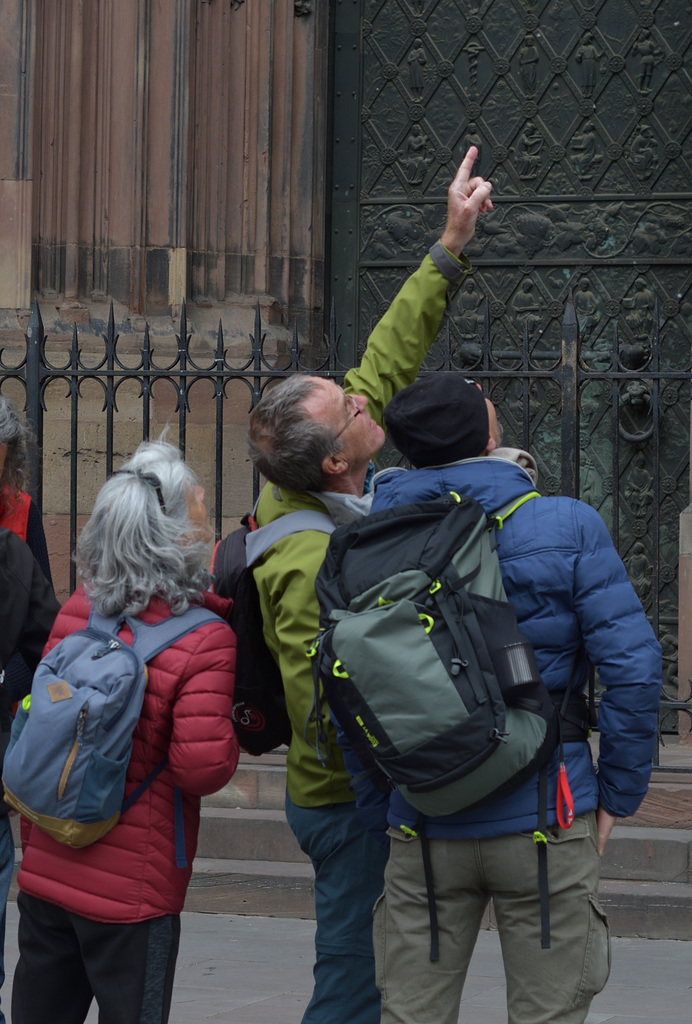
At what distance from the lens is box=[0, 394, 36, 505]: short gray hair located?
3.75 metres

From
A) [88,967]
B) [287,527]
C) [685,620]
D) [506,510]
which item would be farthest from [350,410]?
[685,620]

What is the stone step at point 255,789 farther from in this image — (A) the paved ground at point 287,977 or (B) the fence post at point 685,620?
(B) the fence post at point 685,620

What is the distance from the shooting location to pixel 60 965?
3.08m

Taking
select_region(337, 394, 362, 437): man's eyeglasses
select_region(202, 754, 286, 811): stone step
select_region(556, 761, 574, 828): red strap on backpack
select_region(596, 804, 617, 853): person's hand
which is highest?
select_region(337, 394, 362, 437): man's eyeglasses

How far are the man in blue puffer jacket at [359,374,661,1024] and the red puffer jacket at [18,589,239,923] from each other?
0.39 meters

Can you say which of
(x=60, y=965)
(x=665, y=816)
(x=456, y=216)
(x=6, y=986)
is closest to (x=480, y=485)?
(x=456, y=216)

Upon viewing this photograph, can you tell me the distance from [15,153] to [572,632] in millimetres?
6254

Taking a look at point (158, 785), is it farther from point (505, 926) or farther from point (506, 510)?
point (506, 510)

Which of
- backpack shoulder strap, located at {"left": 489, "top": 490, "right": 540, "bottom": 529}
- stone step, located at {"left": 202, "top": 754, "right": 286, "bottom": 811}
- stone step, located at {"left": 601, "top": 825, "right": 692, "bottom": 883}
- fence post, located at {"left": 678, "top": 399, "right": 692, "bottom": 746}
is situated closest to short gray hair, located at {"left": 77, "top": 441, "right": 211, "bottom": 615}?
backpack shoulder strap, located at {"left": 489, "top": 490, "right": 540, "bottom": 529}

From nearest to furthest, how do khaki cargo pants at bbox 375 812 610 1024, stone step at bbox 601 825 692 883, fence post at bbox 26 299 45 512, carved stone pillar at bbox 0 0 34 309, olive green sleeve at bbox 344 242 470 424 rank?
khaki cargo pants at bbox 375 812 610 1024, olive green sleeve at bbox 344 242 470 424, stone step at bbox 601 825 692 883, fence post at bbox 26 299 45 512, carved stone pillar at bbox 0 0 34 309

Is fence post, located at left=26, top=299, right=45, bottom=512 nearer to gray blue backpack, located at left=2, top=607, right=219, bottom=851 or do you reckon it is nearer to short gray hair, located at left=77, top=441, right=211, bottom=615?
short gray hair, located at left=77, top=441, right=211, bottom=615

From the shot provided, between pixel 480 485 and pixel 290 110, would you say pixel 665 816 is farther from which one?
pixel 290 110

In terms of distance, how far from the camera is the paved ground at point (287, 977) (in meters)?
4.62

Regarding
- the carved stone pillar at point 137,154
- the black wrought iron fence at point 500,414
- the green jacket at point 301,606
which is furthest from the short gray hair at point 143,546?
the carved stone pillar at point 137,154
